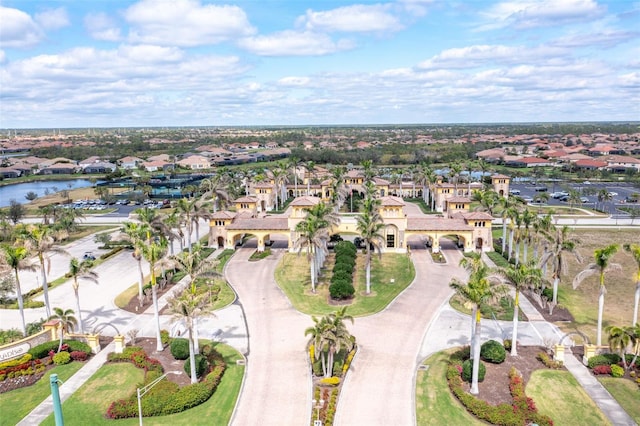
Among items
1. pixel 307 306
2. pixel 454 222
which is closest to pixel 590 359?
pixel 307 306

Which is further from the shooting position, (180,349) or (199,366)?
(180,349)

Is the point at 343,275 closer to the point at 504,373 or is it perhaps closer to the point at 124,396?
the point at 504,373

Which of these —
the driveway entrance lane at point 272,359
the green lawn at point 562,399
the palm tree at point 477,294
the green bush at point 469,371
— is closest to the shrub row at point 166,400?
the driveway entrance lane at point 272,359

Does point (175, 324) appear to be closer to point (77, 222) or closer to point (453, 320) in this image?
point (453, 320)

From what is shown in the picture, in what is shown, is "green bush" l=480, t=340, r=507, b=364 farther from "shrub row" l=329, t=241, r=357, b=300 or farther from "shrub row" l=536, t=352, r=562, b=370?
"shrub row" l=329, t=241, r=357, b=300

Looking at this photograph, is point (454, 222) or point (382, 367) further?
point (454, 222)

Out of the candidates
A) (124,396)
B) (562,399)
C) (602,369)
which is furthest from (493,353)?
(124,396)

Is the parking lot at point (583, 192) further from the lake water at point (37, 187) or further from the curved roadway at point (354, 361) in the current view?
the lake water at point (37, 187)
